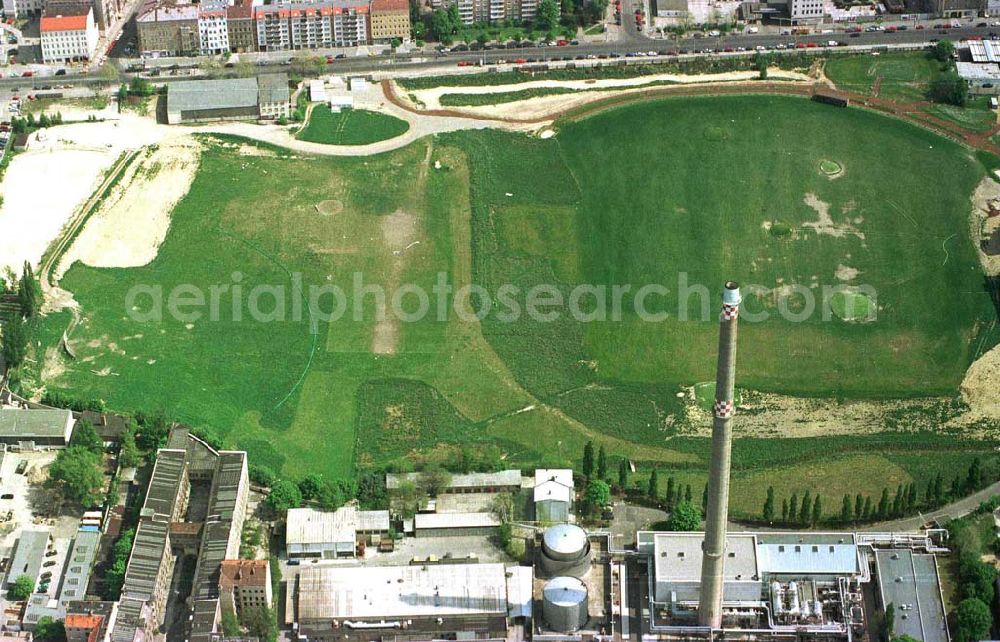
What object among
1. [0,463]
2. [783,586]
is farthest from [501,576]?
[0,463]

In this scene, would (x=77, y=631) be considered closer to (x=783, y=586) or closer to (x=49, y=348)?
(x=49, y=348)

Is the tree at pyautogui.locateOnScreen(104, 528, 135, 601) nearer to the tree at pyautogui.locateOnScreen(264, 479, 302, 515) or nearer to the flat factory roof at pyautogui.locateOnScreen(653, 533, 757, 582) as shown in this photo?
the tree at pyautogui.locateOnScreen(264, 479, 302, 515)

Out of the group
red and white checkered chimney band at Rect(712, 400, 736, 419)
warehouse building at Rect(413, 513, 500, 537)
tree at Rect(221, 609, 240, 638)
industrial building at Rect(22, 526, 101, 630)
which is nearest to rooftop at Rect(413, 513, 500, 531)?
warehouse building at Rect(413, 513, 500, 537)

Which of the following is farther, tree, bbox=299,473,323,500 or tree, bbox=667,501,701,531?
tree, bbox=299,473,323,500

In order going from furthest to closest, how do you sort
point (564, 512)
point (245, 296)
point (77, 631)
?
point (245, 296)
point (564, 512)
point (77, 631)

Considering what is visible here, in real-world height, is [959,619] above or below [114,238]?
below

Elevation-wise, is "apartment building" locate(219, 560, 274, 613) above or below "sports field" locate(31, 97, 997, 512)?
below

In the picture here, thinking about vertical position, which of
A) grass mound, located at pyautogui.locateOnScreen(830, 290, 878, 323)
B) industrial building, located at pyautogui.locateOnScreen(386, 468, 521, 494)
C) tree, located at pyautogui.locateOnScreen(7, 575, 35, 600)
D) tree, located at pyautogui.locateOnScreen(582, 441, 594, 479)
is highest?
grass mound, located at pyautogui.locateOnScreen(830, 290, 878, 323)

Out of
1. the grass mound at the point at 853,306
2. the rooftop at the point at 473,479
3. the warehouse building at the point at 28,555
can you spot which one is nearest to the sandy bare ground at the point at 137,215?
the warehouse building at the point at 28,555
